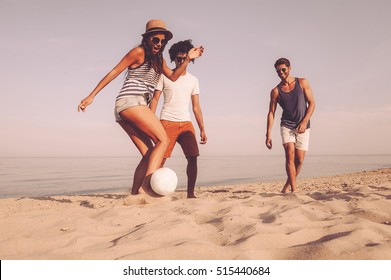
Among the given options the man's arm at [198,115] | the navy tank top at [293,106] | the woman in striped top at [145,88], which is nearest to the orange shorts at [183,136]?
the man's arm at [198,115]

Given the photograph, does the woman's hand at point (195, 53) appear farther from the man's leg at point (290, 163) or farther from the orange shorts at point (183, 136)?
the man's leg at point (290, 163)

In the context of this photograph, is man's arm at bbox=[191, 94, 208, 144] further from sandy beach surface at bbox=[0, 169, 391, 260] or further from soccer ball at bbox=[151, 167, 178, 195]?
sandy beach surface at bbox=[0, 169, 391, 260]

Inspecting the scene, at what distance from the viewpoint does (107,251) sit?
2.13m

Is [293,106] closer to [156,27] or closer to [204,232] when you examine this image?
[156,27]

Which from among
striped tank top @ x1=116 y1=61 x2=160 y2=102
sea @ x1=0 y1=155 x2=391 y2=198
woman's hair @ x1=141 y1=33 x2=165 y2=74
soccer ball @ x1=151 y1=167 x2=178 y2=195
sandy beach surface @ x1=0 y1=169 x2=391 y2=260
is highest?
woman's hair @ x1=141 y1=33 x2=165 y2=74

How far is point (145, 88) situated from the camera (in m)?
4.08

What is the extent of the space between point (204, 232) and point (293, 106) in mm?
3609

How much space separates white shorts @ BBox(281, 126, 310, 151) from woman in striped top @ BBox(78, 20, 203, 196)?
232 centimetres

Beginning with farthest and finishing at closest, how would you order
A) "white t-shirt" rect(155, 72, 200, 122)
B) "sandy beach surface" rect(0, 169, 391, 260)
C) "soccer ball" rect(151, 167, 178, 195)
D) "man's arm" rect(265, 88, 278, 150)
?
"man's arm" rect(265, 88, 278, 150) → "white t-shirt" rect(155, 72, 200, 122) → "soccer ball" rect(151, 167, 178, 195) → "sandy beach surface" rect(0, 169, 391, 260)

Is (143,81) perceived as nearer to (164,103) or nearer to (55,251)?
(164,103)

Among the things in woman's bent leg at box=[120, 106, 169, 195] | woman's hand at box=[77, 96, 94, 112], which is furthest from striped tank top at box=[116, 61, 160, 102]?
woman's hand at box=[77, 96, 94, 112]

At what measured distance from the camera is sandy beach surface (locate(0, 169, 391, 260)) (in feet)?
6.75
